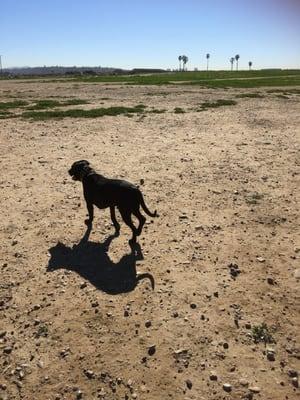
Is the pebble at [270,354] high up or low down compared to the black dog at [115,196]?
down

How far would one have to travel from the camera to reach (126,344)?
6.06 metres

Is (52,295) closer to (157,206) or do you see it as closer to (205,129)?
(157,206)

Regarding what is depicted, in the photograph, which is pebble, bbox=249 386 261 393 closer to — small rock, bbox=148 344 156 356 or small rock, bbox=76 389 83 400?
small rock, bbox=148 344 156 356

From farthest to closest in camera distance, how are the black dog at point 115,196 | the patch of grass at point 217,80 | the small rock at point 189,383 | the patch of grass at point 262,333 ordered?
the patch of grass at point 217,80
the black dog at point 115,196
the patch of grass at point 262,333
the small rock at point 189,383

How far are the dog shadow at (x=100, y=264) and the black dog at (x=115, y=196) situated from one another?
0.62 metres

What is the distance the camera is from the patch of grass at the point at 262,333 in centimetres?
608

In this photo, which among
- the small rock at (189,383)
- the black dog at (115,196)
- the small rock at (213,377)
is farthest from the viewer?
the black dog at (115,196)

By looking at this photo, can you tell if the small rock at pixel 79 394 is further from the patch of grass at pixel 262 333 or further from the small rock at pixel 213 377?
the patch of grass at pixel 262 333

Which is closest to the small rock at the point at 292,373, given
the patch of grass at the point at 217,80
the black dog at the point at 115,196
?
the black dog at the point at 115,196

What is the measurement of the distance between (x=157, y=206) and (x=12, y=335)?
5.51 meters

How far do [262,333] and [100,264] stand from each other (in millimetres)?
3450

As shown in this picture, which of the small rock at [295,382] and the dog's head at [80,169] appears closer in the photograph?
the small rock at [295,382]

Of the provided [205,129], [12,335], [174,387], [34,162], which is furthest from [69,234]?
[205,129]

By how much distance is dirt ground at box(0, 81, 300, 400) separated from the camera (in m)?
5.50
